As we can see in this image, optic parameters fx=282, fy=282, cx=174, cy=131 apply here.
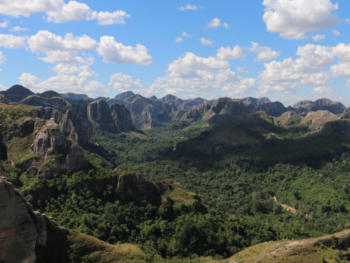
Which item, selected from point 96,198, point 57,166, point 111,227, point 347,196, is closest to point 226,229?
point 111,227

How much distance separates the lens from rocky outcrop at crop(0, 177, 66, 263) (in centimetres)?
3000

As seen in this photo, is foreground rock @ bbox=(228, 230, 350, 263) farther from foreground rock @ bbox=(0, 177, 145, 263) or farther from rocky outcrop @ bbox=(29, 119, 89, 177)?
rocky outcrop @ bbox=(29, 119, 89, 177)

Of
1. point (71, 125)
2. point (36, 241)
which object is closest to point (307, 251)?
point (36, 241)

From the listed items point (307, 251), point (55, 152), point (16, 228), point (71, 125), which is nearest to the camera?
point (16, 228)

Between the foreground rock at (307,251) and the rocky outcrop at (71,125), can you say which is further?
the rocky outcrop at (71,125)

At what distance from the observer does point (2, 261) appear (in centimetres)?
2994

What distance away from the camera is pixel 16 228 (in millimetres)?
31094

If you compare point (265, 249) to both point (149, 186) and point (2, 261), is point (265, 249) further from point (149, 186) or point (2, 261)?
point (2, 261)

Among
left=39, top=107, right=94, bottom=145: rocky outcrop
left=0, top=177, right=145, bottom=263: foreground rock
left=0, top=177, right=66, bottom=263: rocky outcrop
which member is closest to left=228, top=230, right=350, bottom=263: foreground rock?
left=0, top=177, right=145, bottom=263: foreground rock

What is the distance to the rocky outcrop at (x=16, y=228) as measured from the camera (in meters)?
30.0

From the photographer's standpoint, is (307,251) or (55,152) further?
(55,152)

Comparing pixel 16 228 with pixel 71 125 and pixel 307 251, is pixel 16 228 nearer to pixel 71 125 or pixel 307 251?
pixel 307 251

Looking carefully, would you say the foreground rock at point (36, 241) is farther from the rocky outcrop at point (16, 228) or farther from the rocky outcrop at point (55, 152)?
the rocky outcrop at point (55, 152)

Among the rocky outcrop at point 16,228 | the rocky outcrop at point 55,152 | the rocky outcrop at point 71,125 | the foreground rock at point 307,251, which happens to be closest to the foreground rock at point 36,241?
the rocky outcrop at point 16,228
